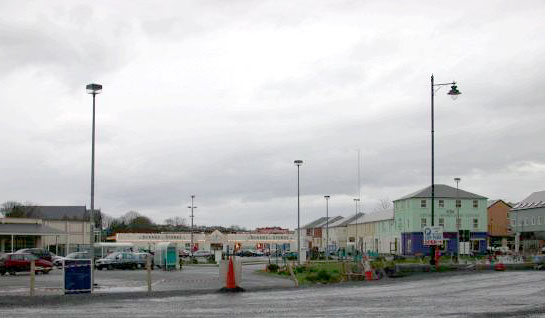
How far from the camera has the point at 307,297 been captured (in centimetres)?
2391

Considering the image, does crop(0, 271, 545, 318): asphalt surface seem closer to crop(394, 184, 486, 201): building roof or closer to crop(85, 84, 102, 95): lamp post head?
crop(85, 84, 102, 95): lamp post head

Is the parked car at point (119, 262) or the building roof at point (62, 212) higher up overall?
the building roof at point (62, 212)

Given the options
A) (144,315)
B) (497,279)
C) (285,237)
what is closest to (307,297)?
(144,315)

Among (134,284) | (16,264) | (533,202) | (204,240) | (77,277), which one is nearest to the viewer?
(77,277)

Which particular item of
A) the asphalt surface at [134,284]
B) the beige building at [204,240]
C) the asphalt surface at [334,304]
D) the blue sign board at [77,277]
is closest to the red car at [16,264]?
the asphalt surface at [134,284]

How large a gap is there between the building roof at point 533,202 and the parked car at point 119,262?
266 ft

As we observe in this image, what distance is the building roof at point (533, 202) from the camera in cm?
12113

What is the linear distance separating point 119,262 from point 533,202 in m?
85.1

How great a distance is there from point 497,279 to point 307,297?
12.1 metres

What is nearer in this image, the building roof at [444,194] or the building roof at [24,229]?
the building roof at [24,229]

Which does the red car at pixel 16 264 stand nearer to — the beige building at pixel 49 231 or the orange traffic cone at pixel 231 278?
the beige building at pixel 49 231

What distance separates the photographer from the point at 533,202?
124m

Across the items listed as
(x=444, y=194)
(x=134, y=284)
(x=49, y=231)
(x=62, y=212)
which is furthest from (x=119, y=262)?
(x=62, y=212)

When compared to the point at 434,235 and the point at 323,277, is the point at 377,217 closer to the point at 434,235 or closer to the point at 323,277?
the point at 434,235
